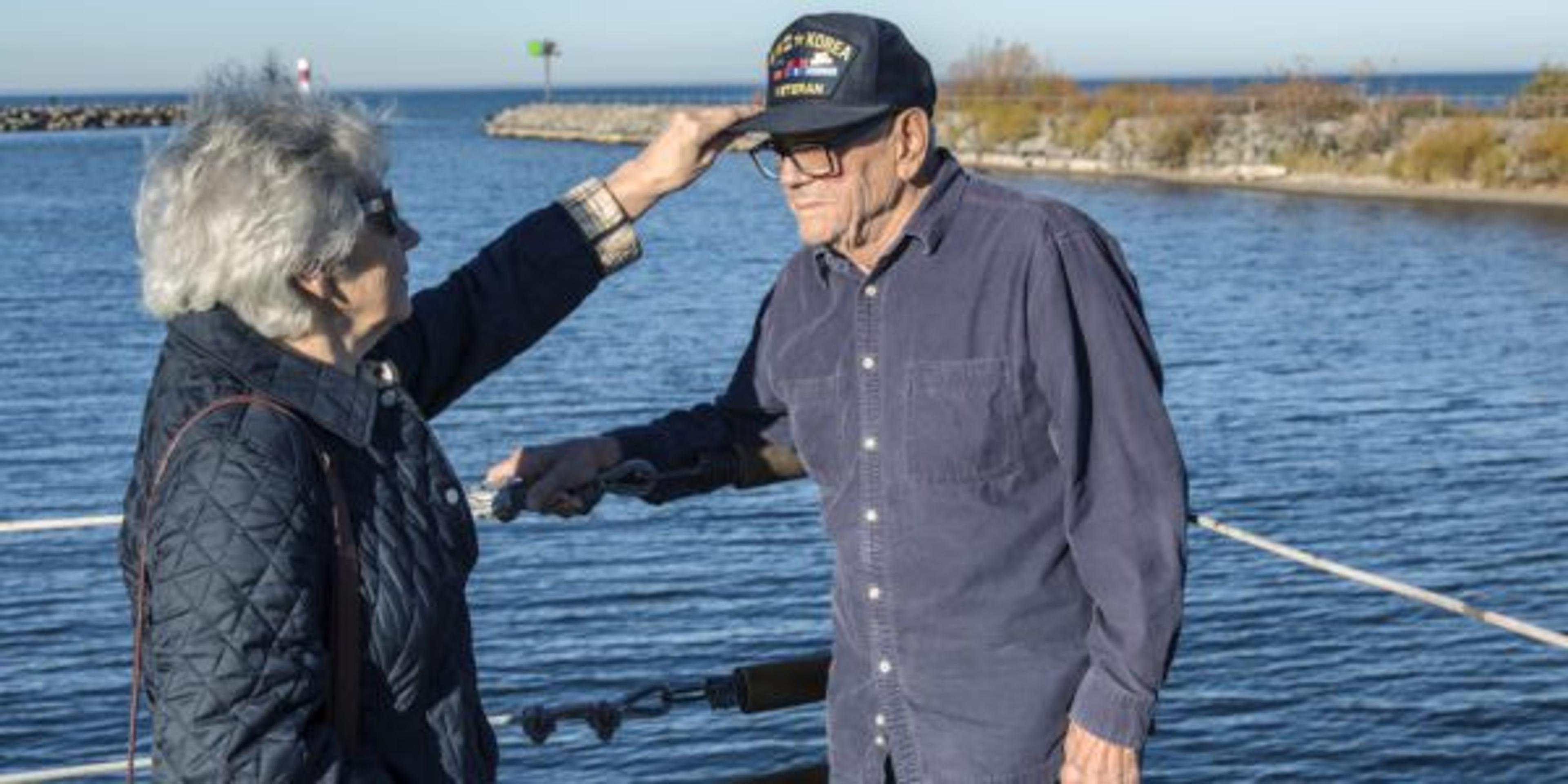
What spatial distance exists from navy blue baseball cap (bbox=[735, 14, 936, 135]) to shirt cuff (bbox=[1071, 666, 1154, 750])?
2.63ft

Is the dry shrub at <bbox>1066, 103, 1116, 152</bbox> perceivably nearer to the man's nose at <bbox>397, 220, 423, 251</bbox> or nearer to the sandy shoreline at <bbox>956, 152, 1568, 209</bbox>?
the sandy shoreline at <bbox>956, 152, 1568, 209</bbox>

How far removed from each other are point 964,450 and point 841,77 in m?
0.52

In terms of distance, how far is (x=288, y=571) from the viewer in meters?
2.23

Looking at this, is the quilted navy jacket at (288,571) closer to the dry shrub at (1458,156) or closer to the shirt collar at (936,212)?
the shirt collar at (936,212)

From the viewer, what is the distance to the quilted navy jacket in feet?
7.24

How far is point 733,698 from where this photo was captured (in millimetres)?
3246

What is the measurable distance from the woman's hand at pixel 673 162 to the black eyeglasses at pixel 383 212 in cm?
62

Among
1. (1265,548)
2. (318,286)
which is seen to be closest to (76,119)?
(1265,548)

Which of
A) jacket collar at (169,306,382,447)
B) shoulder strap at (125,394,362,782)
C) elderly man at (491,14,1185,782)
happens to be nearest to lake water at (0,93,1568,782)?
jacket collar at (169,306,382,447)

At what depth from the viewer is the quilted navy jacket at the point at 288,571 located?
2.21m

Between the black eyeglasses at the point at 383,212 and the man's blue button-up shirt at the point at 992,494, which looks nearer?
the black eyeglasses at the point at 383,212

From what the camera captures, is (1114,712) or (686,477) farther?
(686,477)

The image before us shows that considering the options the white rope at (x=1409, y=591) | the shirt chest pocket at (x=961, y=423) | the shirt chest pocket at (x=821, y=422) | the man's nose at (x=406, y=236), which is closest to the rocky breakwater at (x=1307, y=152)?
the white rope at (x=1409, y=591)

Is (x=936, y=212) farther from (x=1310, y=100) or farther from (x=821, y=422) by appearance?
(x=1310, y=100)
